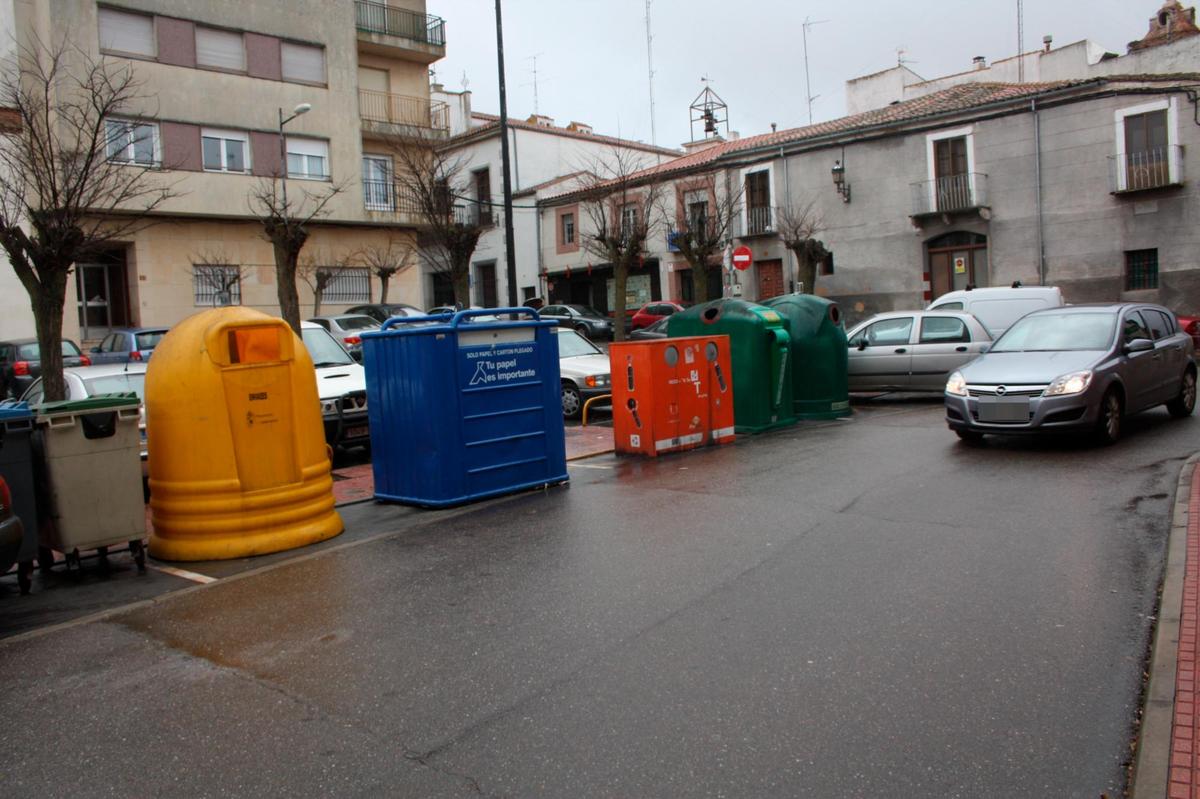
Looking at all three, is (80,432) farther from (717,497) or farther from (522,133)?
(522,133)

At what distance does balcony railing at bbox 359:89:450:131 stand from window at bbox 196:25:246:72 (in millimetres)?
4258

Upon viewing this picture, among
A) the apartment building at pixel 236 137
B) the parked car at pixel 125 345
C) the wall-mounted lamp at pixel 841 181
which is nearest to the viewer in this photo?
the parked car at pixel 125 345

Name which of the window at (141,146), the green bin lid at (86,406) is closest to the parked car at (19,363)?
the window at (141,146)

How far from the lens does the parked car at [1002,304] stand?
16875 mm

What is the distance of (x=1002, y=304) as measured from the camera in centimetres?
1711

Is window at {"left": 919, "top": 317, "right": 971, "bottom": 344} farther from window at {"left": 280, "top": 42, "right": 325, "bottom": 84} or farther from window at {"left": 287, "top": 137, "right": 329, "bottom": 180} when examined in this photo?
window at {"left": 280, "top": 42, "right": 325, "bottom": 84}

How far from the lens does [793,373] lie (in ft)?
46.6

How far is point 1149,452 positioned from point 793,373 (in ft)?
17.0

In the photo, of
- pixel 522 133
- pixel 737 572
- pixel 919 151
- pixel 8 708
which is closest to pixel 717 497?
pixel 737 572

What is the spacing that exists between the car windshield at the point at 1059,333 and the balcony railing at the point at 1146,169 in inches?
747

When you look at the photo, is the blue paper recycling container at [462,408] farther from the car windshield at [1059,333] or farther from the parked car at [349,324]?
the parked car at [349,324]

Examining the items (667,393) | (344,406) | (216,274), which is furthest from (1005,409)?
(216,274)

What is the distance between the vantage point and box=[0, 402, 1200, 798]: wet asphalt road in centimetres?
364

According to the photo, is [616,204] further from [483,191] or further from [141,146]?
[141,146]
